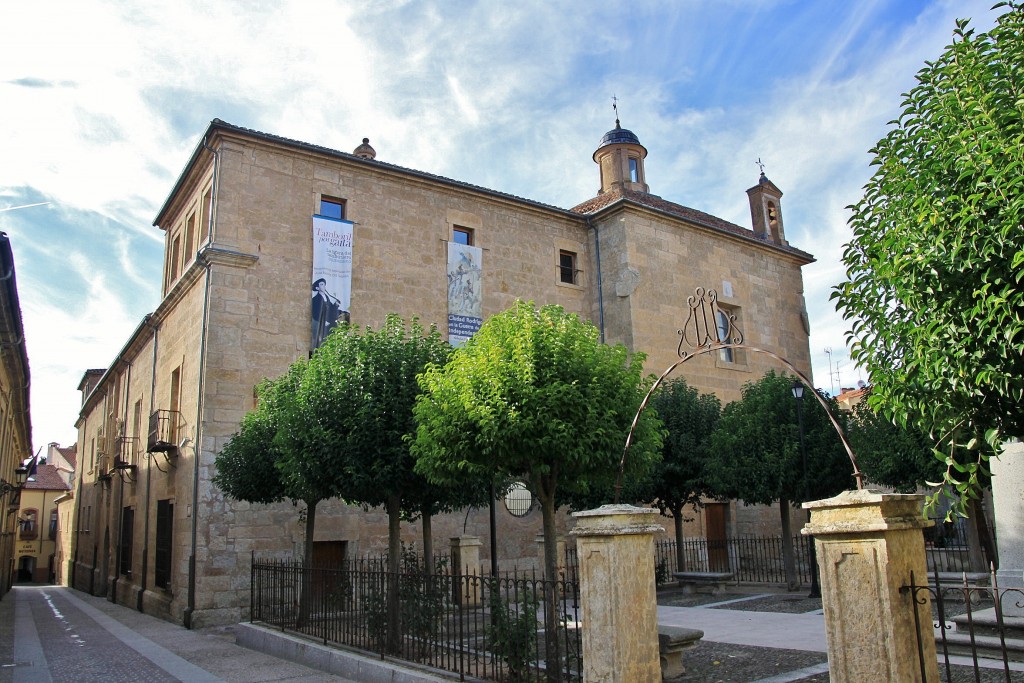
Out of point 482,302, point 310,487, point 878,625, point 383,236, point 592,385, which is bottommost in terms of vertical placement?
point 878,625

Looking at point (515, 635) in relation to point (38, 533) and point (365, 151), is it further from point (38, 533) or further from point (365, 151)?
point (38, 533)

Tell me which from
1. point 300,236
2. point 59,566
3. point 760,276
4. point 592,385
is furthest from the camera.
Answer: point 59,566

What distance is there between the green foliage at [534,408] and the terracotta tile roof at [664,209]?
1297 centimetres

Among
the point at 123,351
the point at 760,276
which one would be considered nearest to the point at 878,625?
the point at 760,276

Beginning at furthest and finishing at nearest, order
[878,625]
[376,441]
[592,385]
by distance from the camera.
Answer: [376,441] < [592,385] < [878,625]

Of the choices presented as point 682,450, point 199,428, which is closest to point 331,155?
point 199,428

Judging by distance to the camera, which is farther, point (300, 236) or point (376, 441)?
point (300, 236)

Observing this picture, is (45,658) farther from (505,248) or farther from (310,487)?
(505,248)

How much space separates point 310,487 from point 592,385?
467cm

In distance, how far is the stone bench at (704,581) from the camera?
51.3 feet

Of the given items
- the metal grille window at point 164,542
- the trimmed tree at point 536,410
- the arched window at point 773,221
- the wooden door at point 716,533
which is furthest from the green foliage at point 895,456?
the metal grille window at point 164,542

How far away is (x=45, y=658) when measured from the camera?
1170cm

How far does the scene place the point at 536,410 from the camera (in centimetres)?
806

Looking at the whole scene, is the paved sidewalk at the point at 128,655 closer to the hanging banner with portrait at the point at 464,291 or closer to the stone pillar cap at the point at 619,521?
the stone pillar cap at the point at 619,521
